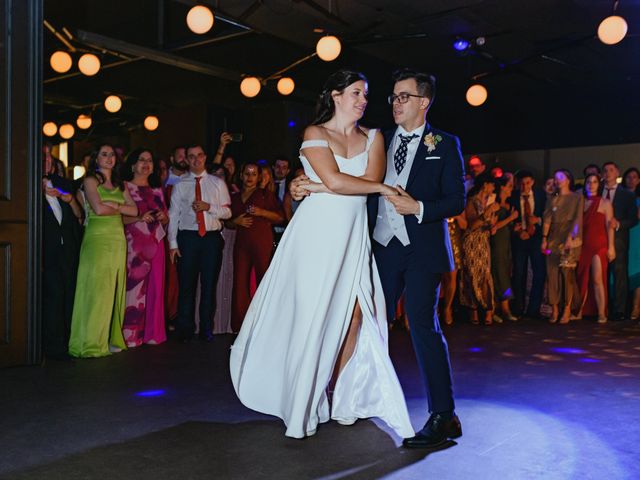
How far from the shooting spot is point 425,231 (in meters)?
2.80

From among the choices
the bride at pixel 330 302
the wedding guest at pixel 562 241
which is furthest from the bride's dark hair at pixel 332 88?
the wedding guest at pixel 562 241

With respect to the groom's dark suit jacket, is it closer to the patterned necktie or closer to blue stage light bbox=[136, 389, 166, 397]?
the patterned necktie

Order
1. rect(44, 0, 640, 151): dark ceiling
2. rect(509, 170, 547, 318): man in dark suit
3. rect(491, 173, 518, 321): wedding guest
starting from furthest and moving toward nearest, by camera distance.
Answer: rect(44, 0, 640, 151): dark ceiling < rect(509, 170, 547, 318): man in dark suit < rect(491, 173, 518, 321): wedding guest

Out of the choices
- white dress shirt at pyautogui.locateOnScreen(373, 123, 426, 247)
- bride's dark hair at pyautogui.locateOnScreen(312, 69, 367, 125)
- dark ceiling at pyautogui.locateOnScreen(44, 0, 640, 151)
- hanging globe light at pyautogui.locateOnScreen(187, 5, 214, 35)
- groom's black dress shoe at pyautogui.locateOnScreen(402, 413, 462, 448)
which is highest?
dark ceiling at pyautogui.locateOnScreen(44, 0, 640, 151)

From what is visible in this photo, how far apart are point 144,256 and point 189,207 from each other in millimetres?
548

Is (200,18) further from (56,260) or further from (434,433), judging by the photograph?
(434,433)

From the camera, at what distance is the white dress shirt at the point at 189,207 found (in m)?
5.47

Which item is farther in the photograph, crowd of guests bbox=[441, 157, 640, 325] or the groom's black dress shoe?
crowd of guests bbox=[441, 157, 640, 325]

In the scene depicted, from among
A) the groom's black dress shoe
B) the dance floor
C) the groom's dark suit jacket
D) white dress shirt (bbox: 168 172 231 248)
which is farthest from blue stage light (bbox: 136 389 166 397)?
white dress shirt (bbox: 168 172 231 248)

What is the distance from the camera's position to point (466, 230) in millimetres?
6926

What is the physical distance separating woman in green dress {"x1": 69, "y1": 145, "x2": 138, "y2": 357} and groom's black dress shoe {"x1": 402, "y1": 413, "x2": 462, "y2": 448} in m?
2.77

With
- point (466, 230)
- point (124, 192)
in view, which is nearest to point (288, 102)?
point (466, 230)

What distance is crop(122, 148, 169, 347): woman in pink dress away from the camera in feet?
17.0

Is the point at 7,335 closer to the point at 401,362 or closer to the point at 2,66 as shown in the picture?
the point at 2,66
